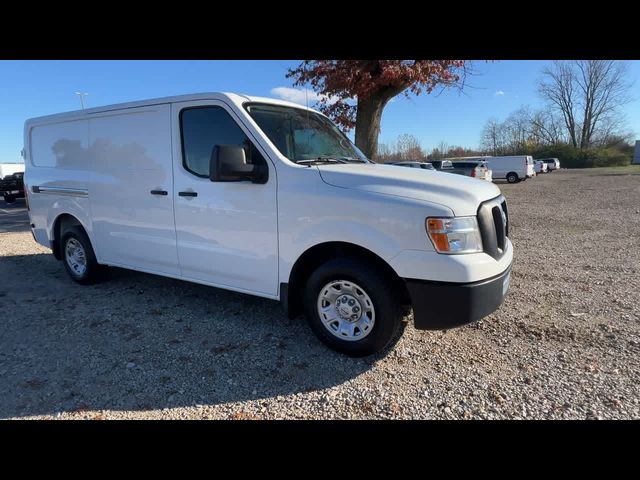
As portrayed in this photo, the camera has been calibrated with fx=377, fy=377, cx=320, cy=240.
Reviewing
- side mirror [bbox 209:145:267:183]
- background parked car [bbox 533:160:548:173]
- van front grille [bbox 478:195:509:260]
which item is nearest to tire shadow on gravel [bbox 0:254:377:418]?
van front grille [bbox 478:195:509:260]

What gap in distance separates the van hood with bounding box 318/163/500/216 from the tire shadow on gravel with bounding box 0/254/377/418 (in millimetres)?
1453

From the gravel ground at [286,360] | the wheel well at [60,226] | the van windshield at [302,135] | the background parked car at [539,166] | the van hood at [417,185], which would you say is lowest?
the gravel ground at [286,360]

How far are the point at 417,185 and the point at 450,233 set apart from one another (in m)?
0.47

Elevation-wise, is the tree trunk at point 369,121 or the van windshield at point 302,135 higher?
the tree trunk at point 369,121

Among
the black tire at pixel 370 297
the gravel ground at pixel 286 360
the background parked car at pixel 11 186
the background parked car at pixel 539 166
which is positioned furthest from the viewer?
the background parked car at pixel 539 166

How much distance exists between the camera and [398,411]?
259 cm

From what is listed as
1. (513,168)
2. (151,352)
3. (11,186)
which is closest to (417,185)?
(151,352)

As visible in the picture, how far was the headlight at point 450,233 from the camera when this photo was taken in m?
2.71

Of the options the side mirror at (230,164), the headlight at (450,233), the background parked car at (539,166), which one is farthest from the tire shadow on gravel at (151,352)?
the background parked car at (539,166)

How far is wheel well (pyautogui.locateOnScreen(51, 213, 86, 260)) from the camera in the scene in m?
5.23

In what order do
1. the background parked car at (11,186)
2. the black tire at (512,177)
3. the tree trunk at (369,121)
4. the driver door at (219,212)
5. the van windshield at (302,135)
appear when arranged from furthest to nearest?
the black tire at (512,177) < the background parked car at (11,186) < the tree trunk at (369,121) < the van windshield at (302,135) < the driver door at (219,212)

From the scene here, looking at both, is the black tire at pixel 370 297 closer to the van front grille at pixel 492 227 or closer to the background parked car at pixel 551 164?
the van front grille at pixel 492 227

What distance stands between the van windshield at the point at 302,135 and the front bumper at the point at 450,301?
5.20 feet

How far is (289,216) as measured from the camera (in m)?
3.25
